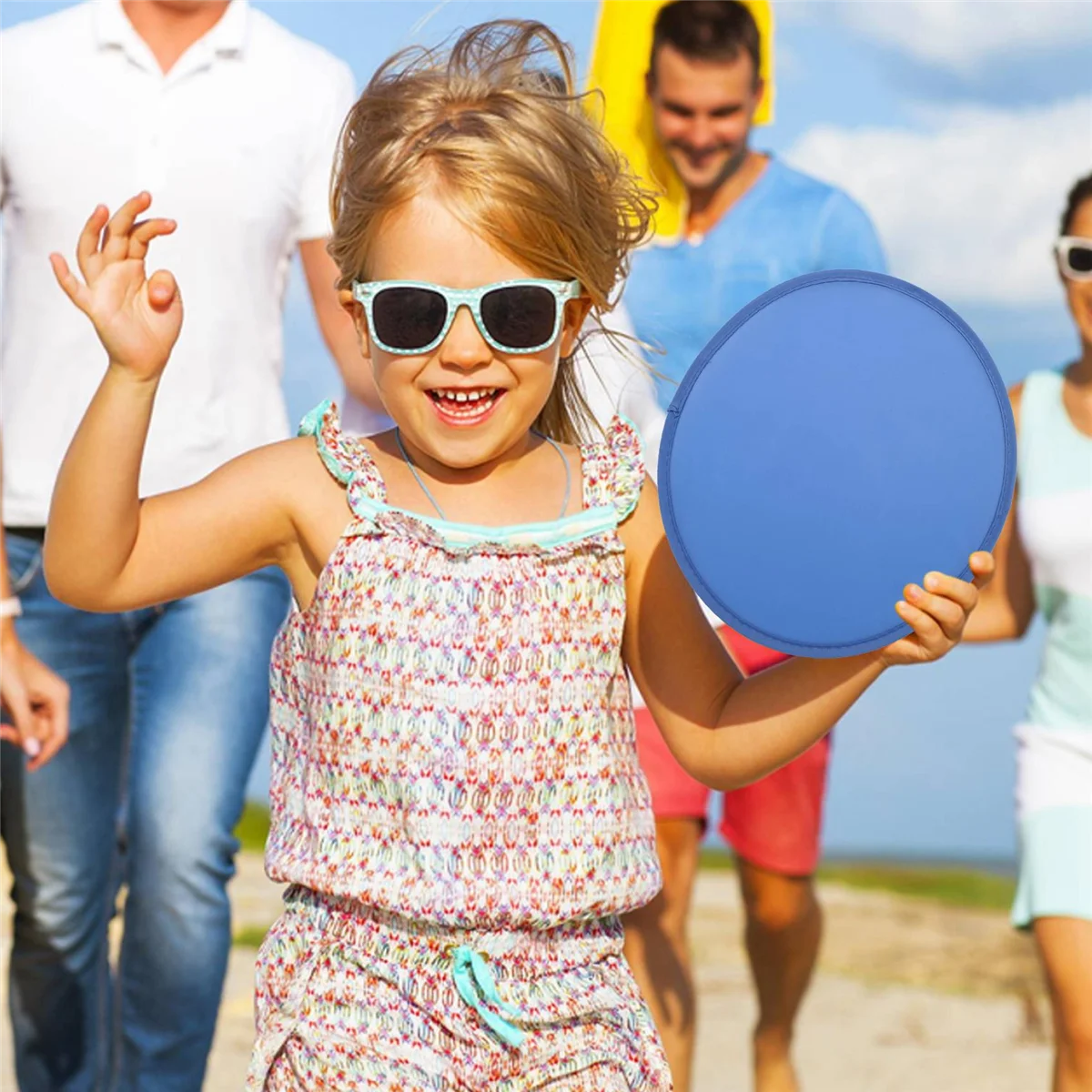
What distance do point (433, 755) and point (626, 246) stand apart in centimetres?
74

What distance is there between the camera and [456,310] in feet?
7.96

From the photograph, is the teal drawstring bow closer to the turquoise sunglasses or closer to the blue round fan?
the blue round fan

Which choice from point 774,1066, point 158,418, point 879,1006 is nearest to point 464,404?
point 158,418

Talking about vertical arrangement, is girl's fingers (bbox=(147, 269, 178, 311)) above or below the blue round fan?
above

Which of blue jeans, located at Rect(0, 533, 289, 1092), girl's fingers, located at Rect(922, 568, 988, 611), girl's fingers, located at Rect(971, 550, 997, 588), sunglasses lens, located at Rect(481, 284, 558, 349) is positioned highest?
sunglasses lens, located at Rect(481, 284, 558, 349)

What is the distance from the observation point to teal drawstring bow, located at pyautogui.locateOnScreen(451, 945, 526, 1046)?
2.40m

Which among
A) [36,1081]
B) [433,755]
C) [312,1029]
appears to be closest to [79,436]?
[433,755]

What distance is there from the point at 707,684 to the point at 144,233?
0.89 meters

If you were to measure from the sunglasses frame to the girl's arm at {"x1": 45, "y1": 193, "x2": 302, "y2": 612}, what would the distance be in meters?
2.11

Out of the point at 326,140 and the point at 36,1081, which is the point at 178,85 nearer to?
the point at 326,140

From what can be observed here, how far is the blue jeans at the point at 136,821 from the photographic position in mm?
3547

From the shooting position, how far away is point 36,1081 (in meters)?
3.81

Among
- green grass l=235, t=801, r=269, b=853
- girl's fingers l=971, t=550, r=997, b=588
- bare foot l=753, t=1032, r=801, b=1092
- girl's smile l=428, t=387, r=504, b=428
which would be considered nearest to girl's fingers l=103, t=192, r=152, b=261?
girl's smile l=428, t=387, r=504, b=428

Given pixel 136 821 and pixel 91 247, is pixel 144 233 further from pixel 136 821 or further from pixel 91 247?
pixel 136 821
